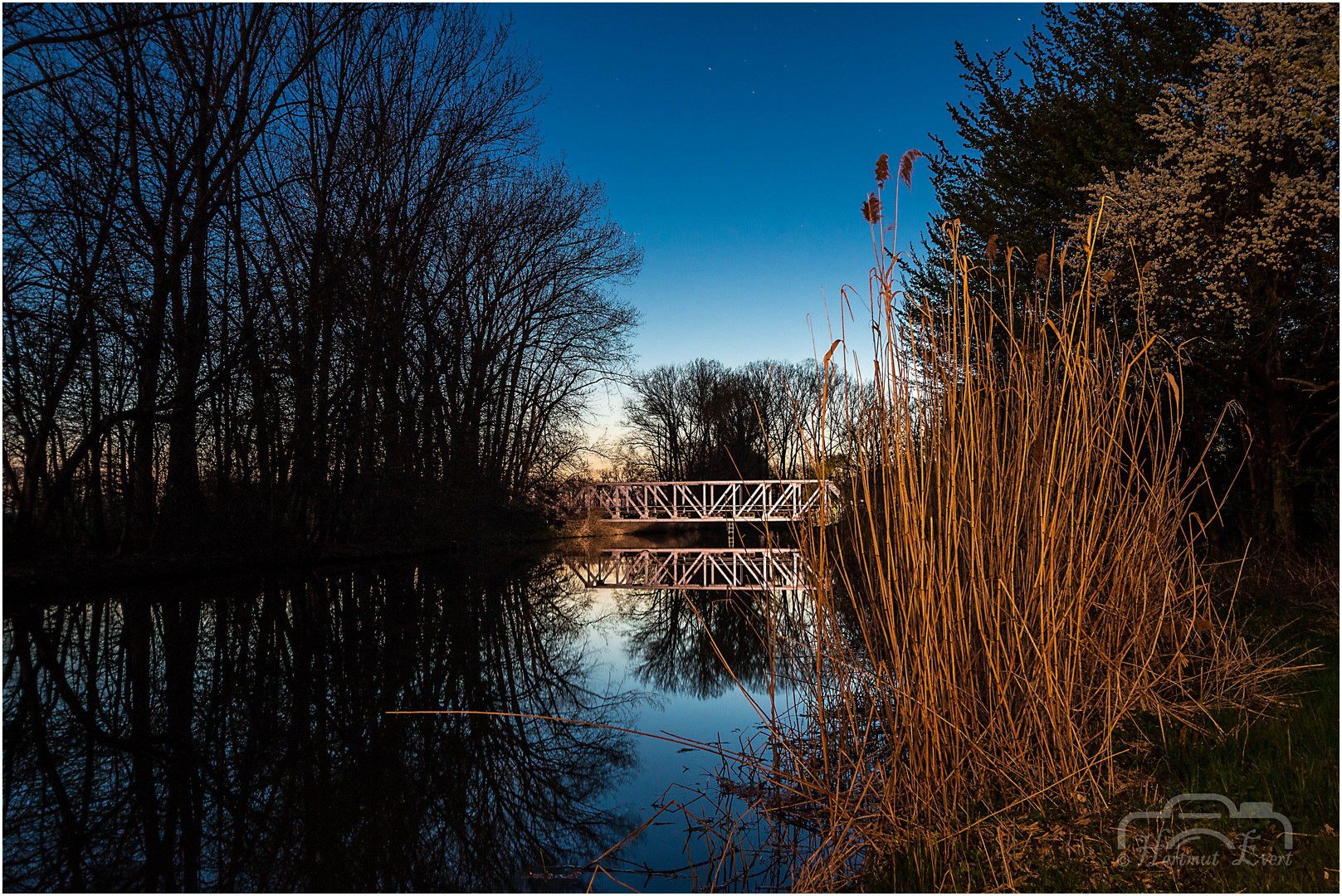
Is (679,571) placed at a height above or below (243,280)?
below

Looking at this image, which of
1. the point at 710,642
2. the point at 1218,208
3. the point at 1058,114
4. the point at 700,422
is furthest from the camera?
the point at 700,422

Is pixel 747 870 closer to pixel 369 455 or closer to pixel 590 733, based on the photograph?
pixel 590 733

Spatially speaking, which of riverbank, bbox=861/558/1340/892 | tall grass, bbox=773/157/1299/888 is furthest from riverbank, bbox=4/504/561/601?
riverbank, bbox=861/558/1340/892

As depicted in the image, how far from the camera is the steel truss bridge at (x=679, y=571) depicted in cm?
773

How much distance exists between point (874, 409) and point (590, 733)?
1.58m

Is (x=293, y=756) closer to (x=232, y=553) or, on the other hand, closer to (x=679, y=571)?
(x=232, y=553)

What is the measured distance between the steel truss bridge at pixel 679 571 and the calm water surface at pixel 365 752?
2.48 metres

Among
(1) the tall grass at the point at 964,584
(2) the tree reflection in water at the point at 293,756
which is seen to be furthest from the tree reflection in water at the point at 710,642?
(2) the tree reflection in water at the point at 293,756

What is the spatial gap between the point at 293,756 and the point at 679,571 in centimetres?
772

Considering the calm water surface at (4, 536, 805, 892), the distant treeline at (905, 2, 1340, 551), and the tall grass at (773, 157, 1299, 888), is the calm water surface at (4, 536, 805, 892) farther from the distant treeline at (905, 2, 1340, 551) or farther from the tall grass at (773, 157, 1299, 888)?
the distant treeline at (905, 2, 1340, 551)

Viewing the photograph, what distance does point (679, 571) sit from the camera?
985 cm

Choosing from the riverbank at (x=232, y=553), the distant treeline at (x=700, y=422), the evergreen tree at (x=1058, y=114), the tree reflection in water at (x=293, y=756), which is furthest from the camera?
the distant treeline at (x=700, y=422)

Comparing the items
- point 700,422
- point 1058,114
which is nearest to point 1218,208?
point 1058,114

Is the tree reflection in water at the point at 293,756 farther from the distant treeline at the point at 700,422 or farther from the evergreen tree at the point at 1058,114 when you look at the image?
the distant treeline at the point at 700,422
